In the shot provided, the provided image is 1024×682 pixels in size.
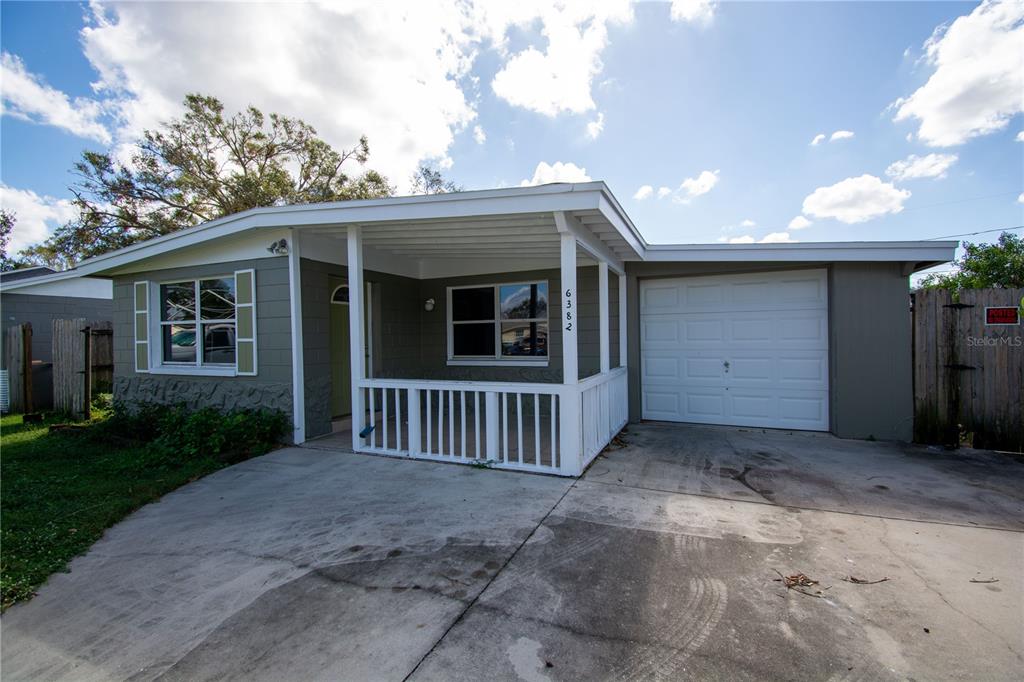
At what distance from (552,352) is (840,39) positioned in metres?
5.99

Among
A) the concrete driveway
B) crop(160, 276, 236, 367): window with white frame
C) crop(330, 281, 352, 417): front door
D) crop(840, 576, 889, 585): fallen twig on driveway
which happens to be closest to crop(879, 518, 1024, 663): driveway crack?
the concrete driveway

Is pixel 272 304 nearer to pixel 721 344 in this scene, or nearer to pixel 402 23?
pixel 402 23

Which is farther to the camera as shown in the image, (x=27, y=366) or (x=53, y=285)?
(x=53, y=285)

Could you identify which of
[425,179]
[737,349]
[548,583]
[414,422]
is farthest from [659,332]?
[425,179]

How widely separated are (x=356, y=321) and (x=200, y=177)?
50.3 ft

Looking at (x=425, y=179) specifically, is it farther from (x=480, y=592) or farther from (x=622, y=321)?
(x=480, y=592)

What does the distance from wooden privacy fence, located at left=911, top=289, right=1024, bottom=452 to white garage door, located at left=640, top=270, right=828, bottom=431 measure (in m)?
0.98

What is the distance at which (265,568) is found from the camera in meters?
2.72

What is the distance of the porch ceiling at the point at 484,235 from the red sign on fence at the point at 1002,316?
4.05 meters

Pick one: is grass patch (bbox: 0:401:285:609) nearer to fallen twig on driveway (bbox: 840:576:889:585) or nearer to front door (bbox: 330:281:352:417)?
front door (bbox: 330:281:352:417)

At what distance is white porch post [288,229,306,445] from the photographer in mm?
5582

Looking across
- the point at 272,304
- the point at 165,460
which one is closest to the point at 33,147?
the point at 272,304

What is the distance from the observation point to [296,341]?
5613 mm

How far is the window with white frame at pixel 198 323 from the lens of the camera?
20.9ft
